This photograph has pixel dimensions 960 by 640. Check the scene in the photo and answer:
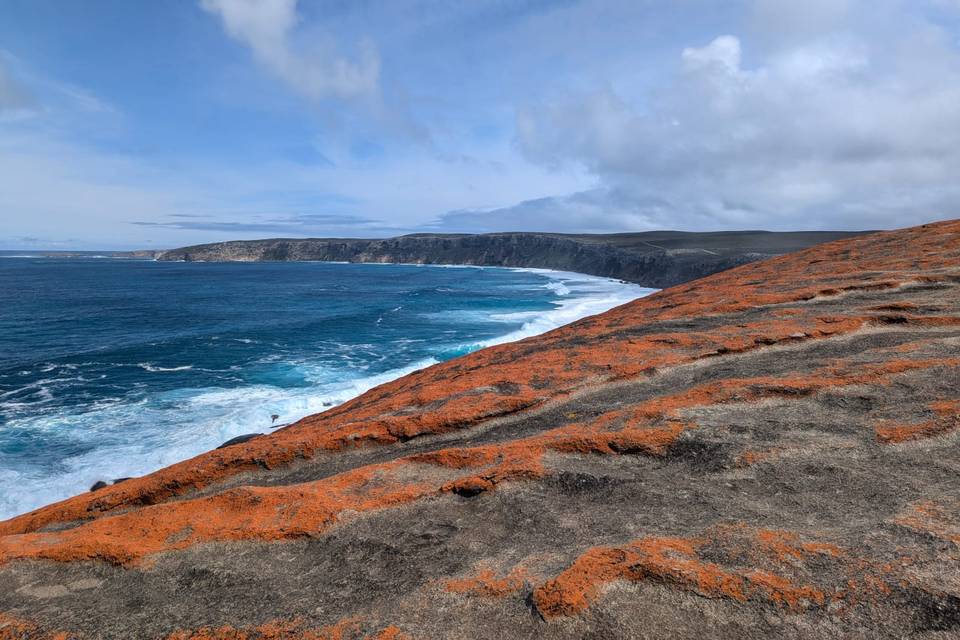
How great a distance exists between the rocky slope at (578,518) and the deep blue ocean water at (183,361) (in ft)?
48.6

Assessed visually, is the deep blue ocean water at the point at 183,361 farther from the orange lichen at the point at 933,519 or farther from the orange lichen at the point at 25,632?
the orange lichen at the point at 933,519

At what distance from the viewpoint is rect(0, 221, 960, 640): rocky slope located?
293 centimetres

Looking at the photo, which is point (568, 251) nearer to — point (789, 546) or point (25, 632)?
point (789, 546)

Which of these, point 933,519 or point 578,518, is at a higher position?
point 933,519

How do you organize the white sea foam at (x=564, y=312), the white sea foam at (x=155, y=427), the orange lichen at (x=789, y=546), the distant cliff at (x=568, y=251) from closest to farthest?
the orange lichen at (x=789, y=546) → the white sea foam at (x=155, y=427) → the white sea foam at (x=564, y=312) → the distant cliff at (x=568, y=251)

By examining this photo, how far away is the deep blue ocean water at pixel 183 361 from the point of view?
1816cm

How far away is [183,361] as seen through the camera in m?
30.4

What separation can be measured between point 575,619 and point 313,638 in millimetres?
1554

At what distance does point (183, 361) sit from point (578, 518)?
32.6 metres

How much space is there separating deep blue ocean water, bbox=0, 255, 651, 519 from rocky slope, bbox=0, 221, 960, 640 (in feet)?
48.6

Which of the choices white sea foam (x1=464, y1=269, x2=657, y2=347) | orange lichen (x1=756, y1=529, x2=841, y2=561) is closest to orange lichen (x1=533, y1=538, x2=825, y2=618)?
orange lichen (x1=756, y1=529, x2=841, y2=561)

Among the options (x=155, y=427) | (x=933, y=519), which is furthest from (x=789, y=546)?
(x=155, y=427)

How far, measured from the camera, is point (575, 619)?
113 inches

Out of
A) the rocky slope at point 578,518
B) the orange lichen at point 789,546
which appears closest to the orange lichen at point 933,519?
the rocky slope at point 578,518
